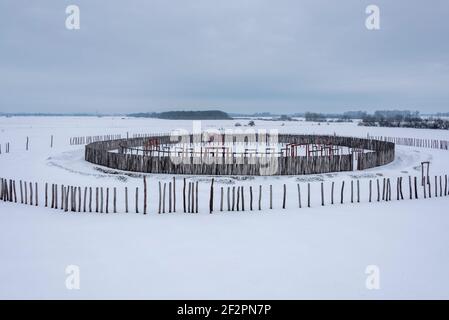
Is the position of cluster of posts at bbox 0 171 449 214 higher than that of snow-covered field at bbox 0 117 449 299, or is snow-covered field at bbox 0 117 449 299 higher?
cluster of posts at bbox 0 171 449 214

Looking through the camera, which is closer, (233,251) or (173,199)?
(233,251)

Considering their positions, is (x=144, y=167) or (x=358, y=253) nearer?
(x=358, y=253)

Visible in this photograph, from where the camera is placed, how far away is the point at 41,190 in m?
18.3

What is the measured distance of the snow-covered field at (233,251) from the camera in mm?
7875

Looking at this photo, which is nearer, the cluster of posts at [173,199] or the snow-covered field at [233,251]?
the snow-covered field at [233,251]

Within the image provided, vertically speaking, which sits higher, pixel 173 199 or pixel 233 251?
pixel 173 199

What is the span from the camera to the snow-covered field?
7.88 m

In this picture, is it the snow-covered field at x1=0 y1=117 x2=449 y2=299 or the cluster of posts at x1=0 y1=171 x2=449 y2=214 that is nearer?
the snow-covered field at x1=0 y1=117 x2=449 y2=299

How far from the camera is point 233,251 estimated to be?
10.2m

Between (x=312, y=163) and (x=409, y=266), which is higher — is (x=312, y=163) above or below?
above

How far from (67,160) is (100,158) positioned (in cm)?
500

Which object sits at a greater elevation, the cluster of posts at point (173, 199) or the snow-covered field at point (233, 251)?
the cluster of posts at point (173, 199)
